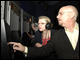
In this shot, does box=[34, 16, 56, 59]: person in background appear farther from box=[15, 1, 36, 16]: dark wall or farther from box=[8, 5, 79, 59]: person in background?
box=[15, 1, 36, 16]: dark wall

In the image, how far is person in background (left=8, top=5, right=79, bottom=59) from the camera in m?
0.93

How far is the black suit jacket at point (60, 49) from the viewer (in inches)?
36.6

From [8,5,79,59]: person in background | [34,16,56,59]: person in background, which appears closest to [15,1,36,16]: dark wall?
[34,16,56,59]: person in background

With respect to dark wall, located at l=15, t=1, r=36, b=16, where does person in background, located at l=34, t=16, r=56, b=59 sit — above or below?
below

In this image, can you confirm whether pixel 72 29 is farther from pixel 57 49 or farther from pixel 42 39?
pixel 42 39

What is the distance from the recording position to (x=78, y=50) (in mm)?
912

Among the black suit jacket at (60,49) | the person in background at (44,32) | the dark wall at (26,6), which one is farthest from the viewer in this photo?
the dark wall at (26,6)

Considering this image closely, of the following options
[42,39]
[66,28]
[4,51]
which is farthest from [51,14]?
[4,51]

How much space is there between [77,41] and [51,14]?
20.0 feet

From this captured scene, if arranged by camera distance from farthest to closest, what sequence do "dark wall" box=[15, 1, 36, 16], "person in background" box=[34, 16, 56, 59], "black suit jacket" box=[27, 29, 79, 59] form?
1. "dark wall" box=[15, 1, 36, 16]
2. "person in background" box=[34, 16, 56, 59]
3. "black suit jacket" box=[27, 29, 79, 59]

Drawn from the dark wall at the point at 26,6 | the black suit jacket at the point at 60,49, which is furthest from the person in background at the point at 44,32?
the dark wall at the point at 26,6

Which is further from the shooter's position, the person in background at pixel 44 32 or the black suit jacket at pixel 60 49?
the person in background at pixel 44 32

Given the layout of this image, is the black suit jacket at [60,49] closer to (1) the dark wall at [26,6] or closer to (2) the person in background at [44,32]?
(2) the person in background at [44,32]

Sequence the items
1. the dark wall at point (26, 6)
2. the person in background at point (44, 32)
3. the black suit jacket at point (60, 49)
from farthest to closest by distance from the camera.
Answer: the dark wall at point (26, 6) → the person in background at point (44, 32) → the black suit jacket at point (60, 49)
